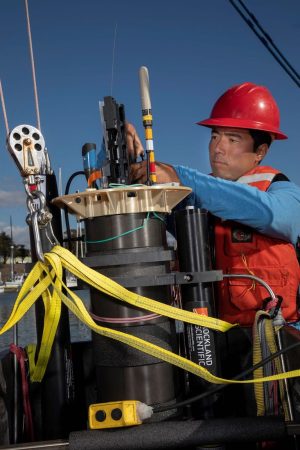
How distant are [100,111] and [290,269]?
164 centimetres

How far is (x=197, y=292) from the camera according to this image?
260cm

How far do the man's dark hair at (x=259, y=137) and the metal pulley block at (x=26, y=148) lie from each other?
1839mm

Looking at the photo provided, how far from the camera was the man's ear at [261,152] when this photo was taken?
3835 mm

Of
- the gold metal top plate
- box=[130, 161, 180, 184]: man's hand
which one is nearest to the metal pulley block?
the gold metal top plate

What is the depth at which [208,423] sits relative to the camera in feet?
6.82

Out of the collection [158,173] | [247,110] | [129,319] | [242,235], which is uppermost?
[247,110]

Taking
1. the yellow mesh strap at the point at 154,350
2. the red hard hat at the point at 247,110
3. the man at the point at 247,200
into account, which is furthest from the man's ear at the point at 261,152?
the yellow mesh strap at the point at 154,350

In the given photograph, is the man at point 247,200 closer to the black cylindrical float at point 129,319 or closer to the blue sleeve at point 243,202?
the blue sleeve at point 243,202

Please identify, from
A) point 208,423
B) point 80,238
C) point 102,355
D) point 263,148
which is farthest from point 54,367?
point 263,148

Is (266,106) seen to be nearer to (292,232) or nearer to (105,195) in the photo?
(292,232)

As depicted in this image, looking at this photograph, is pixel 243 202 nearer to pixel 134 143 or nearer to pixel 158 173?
pixel 158 173

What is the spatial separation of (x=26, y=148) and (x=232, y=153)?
5.70 feet

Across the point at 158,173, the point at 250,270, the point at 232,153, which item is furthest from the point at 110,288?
the point at 232,153

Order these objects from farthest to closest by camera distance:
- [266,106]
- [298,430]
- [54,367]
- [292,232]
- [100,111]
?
[266,106], [292,232], [54,367], [100,111], [298,430]
